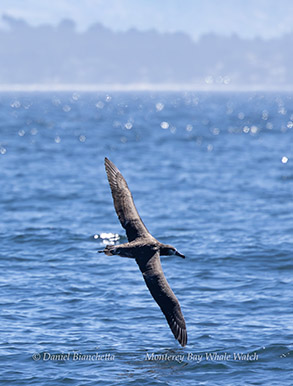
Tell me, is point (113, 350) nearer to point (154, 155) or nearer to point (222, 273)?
point (222, 273)

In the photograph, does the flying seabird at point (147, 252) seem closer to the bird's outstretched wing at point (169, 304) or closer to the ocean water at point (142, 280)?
the bird's outstretched wing at point (169, 304)

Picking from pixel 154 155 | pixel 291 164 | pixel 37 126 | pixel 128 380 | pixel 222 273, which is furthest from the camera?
pixel 37 126

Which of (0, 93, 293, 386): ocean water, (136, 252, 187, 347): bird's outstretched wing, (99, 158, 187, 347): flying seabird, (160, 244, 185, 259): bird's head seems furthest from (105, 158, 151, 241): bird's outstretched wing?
(0, 93, 293, 386): ocean water

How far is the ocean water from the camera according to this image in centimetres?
1641

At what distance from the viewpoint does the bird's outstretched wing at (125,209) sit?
16.5 meters

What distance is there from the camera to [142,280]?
2231 centimetres

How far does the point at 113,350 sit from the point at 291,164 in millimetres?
34776

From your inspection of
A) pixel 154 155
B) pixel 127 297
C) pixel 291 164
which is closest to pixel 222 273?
pixel 127 297

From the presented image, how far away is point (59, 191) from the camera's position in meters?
37.3

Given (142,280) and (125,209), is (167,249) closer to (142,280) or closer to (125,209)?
(125,209)

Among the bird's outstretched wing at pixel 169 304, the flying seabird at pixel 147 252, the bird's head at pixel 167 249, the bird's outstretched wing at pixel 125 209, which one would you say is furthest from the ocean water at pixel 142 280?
the bird's outstretched wing at pixel 125 209

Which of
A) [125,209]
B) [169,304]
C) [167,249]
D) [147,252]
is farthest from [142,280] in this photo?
[169,304]

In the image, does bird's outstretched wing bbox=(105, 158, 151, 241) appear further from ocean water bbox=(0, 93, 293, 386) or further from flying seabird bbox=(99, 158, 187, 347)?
ocean water bbox=(0, 93, 293, 386)

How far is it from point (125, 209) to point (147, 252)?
1.25 m
